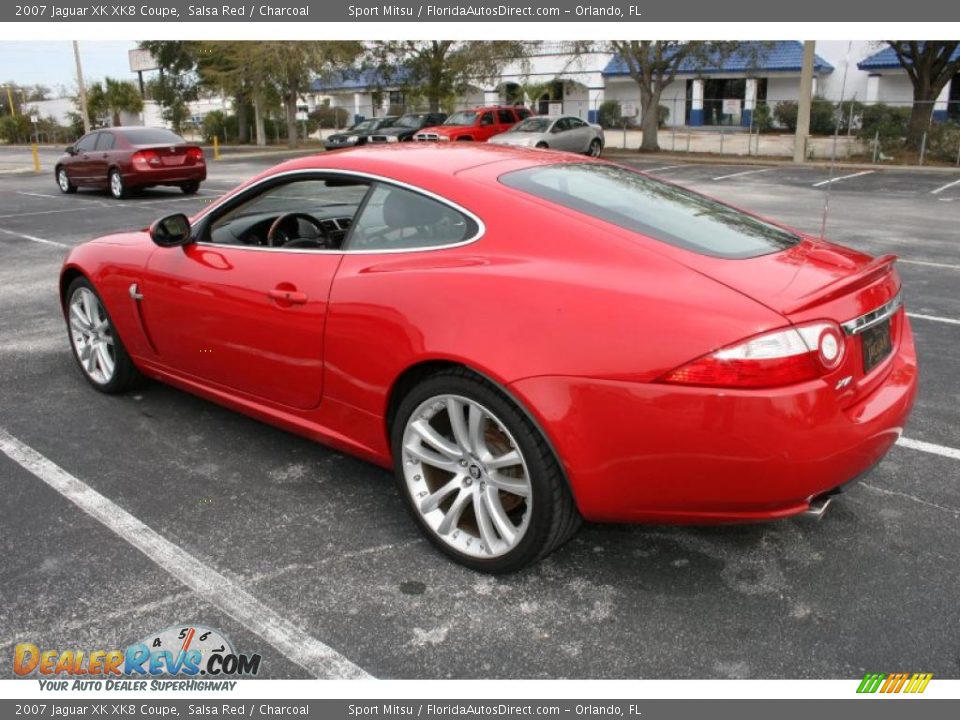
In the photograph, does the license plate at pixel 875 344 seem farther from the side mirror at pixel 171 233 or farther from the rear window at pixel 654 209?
the side mirror at pixel 171 233

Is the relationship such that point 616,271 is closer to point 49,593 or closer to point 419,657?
point 419,657

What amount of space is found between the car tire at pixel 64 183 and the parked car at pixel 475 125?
10780mm

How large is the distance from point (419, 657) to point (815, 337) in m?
1.60

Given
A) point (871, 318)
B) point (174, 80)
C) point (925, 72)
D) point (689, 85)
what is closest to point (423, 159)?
point (871, 318)

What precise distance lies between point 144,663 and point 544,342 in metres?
1.64

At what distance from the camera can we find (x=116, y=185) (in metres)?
17.8

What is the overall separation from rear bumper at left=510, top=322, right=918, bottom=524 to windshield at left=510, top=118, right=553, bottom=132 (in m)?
24.6

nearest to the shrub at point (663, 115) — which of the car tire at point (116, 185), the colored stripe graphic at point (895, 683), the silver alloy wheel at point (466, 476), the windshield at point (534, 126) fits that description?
the windshield at point (534, 126)

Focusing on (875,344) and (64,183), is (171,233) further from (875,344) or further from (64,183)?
(64,183)

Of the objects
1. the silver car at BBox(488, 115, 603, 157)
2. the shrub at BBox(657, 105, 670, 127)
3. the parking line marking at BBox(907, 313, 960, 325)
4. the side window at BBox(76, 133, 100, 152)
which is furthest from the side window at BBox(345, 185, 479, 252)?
the shrub at BBox(657, 105, 670, 127)

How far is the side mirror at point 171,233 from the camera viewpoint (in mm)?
4215

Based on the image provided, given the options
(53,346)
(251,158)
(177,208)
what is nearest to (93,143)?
(177,208)

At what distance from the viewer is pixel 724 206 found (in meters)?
3.99

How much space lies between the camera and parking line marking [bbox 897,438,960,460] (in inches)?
164
